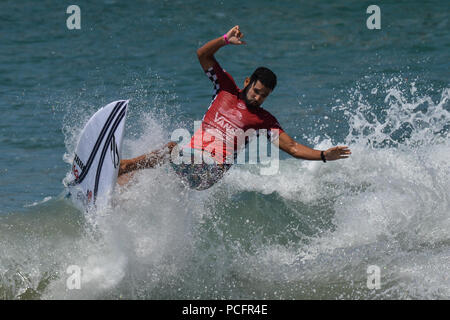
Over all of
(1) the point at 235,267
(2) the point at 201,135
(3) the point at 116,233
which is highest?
(2) the point at 201,135

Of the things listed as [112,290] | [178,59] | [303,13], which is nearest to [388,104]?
[178,59]

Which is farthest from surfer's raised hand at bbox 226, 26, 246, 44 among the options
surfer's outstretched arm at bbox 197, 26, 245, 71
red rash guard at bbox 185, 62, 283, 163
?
red rash guard at bbox 185, 62, 283, 163

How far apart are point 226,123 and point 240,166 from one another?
3223mm

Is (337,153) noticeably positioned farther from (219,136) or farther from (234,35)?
(234,35)

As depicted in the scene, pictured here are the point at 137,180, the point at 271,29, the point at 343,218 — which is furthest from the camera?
the point at 271,29

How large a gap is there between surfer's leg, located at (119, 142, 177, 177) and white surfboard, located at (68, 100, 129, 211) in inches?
7.5

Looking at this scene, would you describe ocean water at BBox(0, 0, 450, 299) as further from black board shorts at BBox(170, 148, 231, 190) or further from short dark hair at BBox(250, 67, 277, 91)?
short dark hair at BBox(250, 67, 277, 91)

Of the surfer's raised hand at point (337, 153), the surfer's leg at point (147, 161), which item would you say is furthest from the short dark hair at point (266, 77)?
the surfer's leg at point (147, 161)

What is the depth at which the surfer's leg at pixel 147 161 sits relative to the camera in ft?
21.9

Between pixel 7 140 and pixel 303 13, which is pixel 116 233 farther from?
pixel 303 13

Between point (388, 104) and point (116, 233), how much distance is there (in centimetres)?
705

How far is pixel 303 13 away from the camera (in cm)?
1759

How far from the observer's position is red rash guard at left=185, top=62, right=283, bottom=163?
669cm

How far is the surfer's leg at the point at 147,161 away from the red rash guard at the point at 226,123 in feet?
0.69
